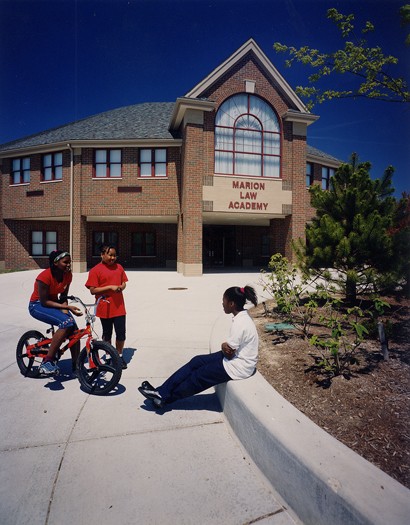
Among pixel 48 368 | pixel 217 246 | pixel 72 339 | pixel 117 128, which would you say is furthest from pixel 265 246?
pixel 48 368

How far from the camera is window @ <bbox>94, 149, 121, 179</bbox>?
1953cm

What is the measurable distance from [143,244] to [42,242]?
22.4ft

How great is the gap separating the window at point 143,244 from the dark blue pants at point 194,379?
20371 millimetres

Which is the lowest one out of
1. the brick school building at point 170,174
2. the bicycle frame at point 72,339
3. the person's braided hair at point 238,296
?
the bicycle frame at point 72,339

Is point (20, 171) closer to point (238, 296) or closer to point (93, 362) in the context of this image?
point (93, 362)

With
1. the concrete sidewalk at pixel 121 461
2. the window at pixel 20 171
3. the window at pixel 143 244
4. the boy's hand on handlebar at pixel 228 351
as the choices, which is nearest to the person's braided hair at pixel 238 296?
the boy's hand on handlebar at pixel 228 351

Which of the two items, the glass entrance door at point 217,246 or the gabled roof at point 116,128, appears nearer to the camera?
the gabled roof at point 116,128

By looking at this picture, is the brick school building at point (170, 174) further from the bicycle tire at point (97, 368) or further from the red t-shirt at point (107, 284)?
the bicycle tire at point (97, 368)

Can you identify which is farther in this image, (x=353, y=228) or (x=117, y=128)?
(x=117, y=128)

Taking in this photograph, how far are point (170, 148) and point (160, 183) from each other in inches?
82.5

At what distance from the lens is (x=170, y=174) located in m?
19.3

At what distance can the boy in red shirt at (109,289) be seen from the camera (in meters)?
4.52

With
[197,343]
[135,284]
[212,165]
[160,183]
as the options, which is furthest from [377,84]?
[160,183]

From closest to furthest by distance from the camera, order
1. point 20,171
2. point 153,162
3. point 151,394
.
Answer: point 151,394, point 153,162, point 20,171
